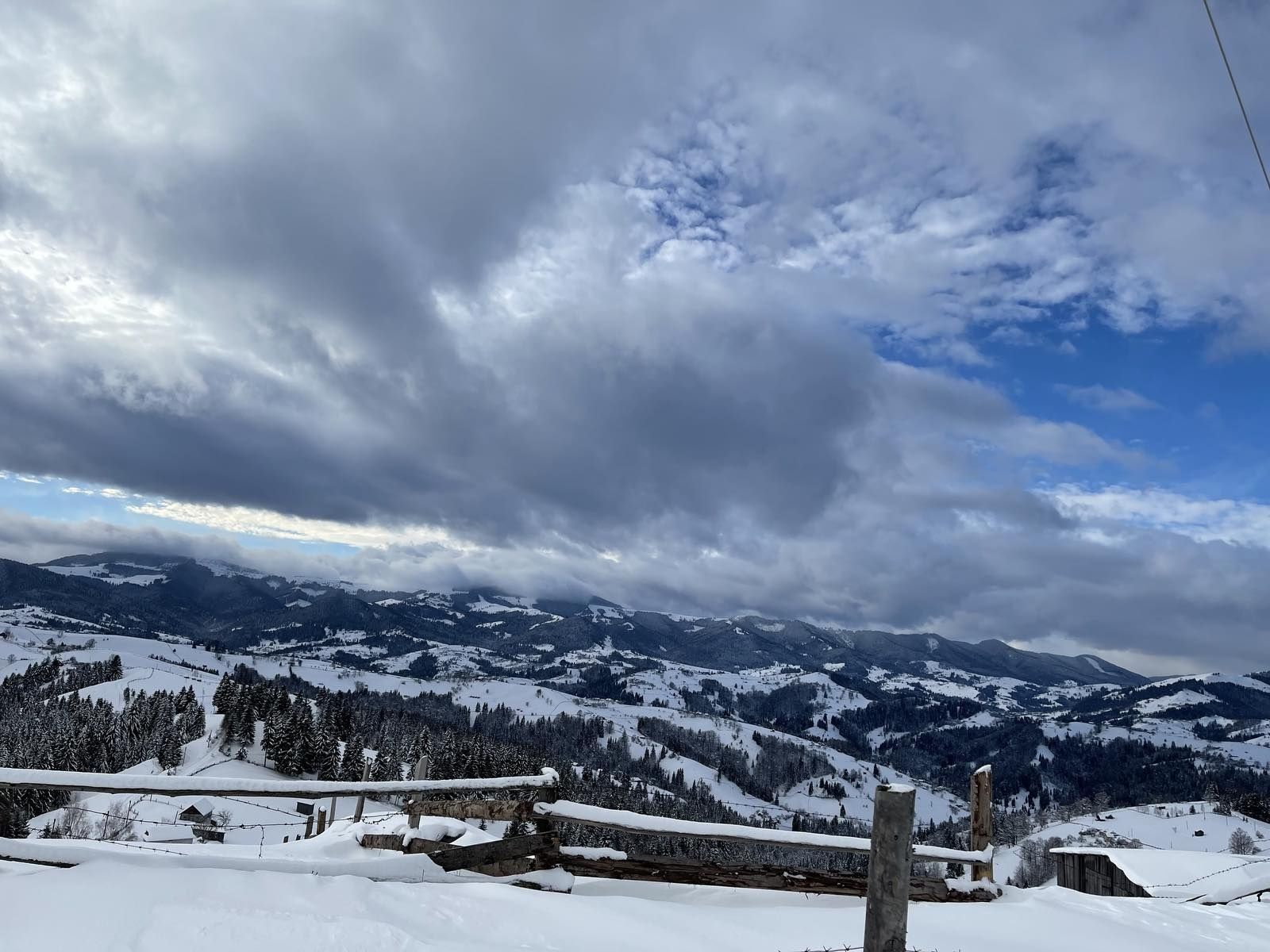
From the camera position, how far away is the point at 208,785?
7.16m

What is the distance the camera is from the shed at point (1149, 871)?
1908 centimetres

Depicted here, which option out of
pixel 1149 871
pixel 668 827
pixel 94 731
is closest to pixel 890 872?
pixel 668 827

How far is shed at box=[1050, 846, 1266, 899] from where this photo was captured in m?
19.1

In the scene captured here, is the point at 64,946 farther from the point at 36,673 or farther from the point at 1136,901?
the point at 36,673

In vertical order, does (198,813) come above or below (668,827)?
below

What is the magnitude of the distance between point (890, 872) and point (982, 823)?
872 cm

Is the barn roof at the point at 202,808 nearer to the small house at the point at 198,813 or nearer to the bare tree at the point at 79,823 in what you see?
the small house at the point at 198,813

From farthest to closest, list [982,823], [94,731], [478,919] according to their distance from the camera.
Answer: [94,731], [982,823], [478,919]

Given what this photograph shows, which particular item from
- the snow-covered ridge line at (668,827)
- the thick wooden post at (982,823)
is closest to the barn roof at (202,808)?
the snow-covered ridge line at (668,827)

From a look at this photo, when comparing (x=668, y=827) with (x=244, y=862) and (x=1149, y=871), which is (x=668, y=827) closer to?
(x=244, y=862)

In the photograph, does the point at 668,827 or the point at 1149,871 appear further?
the point at 1149,871

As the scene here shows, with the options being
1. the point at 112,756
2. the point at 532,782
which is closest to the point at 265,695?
the point at 112,756

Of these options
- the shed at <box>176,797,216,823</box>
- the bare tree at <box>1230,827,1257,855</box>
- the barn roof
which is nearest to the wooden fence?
the shed at <box>176,797,216,823</box>

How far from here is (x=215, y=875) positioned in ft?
20.8
